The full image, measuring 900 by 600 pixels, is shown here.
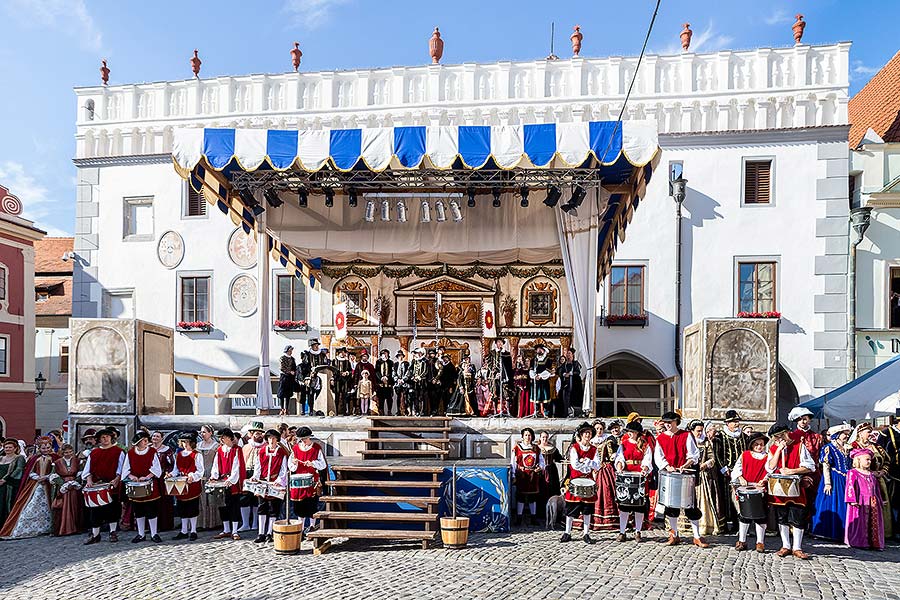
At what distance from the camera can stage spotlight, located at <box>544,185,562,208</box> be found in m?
14.8

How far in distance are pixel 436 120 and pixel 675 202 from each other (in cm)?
623

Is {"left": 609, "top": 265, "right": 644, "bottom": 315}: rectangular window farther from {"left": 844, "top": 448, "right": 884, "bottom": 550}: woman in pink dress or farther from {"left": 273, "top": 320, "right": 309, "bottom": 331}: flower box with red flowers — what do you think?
{"left": 844, "top": 448, "right": 884, "bottom": 550}: woman in pink dress

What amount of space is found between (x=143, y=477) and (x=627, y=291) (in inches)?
518

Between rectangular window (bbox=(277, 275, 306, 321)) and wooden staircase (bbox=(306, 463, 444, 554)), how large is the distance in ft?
35.5

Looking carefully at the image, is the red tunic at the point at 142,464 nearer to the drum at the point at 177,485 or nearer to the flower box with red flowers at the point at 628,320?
the drum at the point at 177,485

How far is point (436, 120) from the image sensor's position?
20656 millimetres

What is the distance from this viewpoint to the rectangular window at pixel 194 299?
21.5 m

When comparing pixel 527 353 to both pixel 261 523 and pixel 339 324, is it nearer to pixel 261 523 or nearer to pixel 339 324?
pixel 339 324

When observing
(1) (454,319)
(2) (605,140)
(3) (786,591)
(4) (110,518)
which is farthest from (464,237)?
(3) (786,591)

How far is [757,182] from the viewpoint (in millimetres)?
19969

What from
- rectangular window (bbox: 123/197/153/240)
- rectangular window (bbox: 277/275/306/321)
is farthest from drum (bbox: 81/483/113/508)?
rectangular window (bbox: 123/197/153/240)

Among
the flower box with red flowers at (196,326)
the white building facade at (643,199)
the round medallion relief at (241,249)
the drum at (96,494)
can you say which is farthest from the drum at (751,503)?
the flower box with red flowers at (196,326)

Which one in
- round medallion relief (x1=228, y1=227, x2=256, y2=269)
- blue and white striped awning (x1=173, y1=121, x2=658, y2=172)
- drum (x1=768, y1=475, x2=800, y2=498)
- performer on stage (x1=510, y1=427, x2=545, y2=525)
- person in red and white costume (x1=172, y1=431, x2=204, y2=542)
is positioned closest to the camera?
drum (x1=768, y1=475, x2=800, y2=498)

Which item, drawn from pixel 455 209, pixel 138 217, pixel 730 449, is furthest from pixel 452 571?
pixel 138 217
